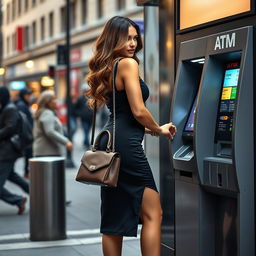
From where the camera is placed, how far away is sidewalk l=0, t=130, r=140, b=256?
6.08 metres

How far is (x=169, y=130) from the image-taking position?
4180 millimetres

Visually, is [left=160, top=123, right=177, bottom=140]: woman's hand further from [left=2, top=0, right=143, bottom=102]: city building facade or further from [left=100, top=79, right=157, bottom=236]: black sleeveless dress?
[left=2, top=0, right=143, bottom=102]: city building facade

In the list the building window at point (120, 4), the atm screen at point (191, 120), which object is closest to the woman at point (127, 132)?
the atm screen at point (191, 120)

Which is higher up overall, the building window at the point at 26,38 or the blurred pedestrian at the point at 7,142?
the building window at the point at 26,38

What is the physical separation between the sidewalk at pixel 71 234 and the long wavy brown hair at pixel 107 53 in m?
2.17

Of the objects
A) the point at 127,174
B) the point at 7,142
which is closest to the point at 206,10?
the point at 127,174

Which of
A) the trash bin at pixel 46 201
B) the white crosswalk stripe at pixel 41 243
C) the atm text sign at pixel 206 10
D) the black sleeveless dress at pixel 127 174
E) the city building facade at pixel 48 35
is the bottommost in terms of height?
the white crosswalk stripe at pixel 41 243

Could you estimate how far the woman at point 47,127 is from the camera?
8781mm

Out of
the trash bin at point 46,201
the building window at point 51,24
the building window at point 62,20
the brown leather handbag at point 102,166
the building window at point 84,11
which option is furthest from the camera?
the building window at point 51,24

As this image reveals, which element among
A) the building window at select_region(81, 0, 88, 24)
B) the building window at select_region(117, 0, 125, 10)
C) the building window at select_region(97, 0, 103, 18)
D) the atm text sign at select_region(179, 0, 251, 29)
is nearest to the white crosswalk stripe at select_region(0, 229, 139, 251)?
the atm text sign at select_region(179, 0, 251, 29)

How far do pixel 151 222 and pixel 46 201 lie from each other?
2651 millimetres

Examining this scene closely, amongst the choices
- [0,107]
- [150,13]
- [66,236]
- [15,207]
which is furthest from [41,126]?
[150,13]

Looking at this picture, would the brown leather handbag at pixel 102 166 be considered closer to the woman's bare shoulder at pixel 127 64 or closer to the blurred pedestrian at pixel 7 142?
the woman's bare shoulder at pixel 127 64

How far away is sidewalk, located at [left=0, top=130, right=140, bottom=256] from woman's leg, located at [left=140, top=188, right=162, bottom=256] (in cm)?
161
